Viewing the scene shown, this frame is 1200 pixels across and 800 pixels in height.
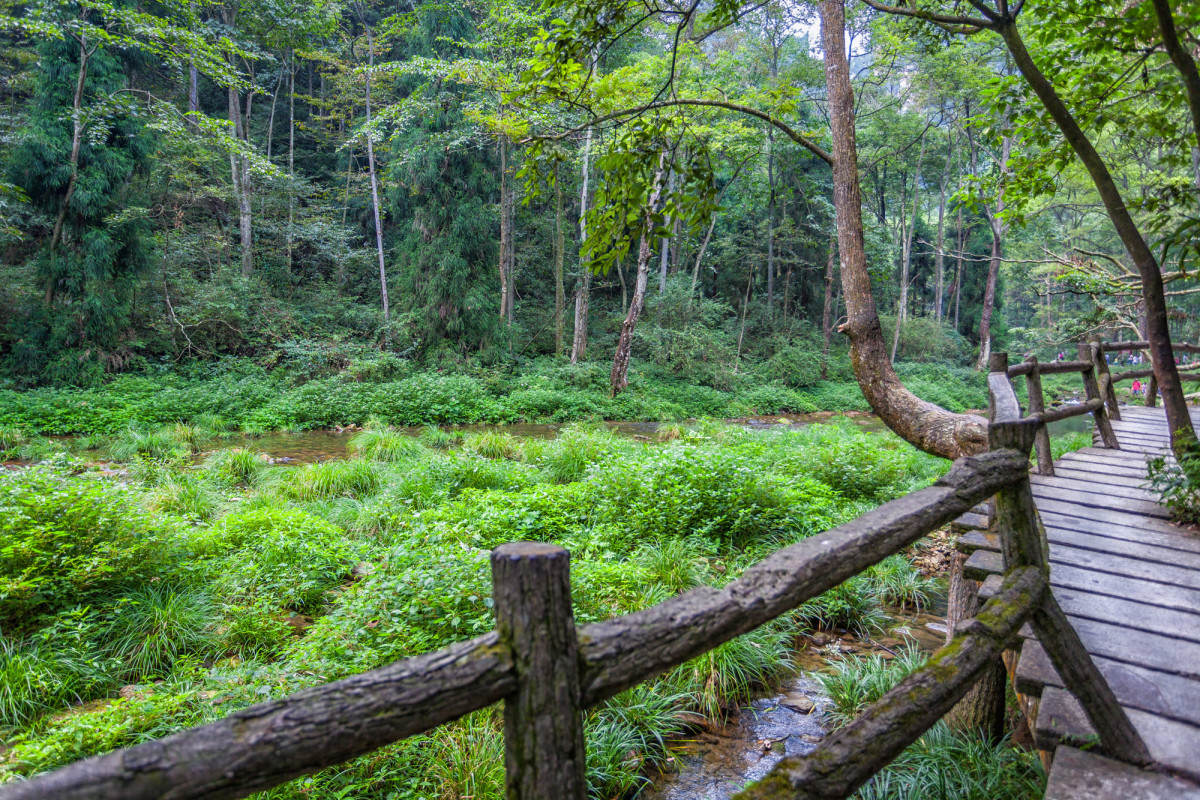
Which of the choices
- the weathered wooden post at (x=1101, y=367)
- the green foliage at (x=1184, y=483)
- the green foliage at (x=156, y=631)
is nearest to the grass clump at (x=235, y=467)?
the green foliage at (x=156, y=631)

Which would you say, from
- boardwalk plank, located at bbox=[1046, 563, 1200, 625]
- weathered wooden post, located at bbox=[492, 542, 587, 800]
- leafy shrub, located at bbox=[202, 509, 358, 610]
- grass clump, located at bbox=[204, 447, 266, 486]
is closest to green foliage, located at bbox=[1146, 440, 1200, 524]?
boardwalk plank, located at bbox=[1046, 563, 1200, 625]

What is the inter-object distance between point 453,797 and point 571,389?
1468cm

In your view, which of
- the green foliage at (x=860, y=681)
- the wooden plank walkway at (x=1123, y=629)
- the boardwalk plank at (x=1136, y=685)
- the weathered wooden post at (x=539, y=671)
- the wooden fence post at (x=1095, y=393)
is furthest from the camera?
the wooden fence post at (x=1095, y=393)

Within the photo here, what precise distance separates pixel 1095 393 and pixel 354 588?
7.42 meters

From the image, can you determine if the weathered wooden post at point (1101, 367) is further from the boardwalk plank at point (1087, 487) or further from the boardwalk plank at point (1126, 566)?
the boardwalk plank at point (1126, 566)

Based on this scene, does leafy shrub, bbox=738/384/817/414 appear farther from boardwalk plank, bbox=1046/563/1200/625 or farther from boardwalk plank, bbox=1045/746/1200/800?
boardwalk plank, bbox=1045/746/1200/800

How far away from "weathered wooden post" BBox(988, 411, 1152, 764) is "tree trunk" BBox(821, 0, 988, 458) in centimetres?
202

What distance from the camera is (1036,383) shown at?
5207 millimetres

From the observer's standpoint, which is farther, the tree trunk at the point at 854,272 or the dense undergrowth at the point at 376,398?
the dense undergrowth at the point at 376,398

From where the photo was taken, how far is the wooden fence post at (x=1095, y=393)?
631cm

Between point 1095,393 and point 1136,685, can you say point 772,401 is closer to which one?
point 1095,393

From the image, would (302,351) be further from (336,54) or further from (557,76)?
(557,76)

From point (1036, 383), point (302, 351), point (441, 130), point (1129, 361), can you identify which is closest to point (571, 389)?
point (302, 351)

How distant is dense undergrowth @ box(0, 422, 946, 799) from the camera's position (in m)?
2.95
